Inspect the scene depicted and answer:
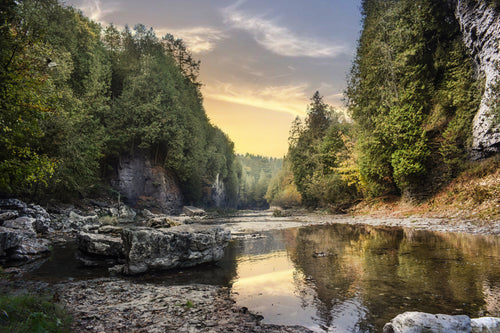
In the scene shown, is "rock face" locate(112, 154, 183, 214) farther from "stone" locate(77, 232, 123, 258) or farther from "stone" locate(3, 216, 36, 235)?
"stone" locate(77, 232, 123, 258)

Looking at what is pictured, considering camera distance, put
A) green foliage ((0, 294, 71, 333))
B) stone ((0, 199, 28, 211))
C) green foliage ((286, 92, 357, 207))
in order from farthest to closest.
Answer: green foliage ((286, 92, 357, 207))
stone ((0, 199, 28, 211))
green foliage ((0, 294, 71, 333))

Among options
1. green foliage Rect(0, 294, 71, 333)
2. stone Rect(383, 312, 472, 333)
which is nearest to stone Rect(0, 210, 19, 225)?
green foliage Rect(0, 294, 71, 333)

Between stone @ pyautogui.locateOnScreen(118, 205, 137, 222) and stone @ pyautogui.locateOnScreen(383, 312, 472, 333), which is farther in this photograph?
stone @ pyautogui.locateOnScreen(118, 205, 137, 222)

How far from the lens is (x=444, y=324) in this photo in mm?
3146

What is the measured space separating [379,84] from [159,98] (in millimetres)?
29997

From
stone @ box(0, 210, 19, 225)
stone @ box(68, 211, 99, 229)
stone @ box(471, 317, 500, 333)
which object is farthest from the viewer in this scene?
stone @ box(68, 211, 99, 229)

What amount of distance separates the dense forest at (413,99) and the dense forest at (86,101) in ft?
76.5

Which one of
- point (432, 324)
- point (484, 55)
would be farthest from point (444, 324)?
point (484, 55)

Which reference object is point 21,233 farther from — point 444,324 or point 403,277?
point 444,324

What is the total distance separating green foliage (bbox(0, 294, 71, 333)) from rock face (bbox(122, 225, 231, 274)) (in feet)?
11.3

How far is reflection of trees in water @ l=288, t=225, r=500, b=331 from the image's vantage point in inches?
178

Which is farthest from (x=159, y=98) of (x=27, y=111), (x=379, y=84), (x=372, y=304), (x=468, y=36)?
(x=372, y=304)

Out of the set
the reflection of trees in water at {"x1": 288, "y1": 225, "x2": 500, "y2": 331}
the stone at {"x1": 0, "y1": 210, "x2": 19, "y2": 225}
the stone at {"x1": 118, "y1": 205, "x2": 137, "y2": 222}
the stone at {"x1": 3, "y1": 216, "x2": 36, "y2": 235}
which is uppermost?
the stone at {"x1": 0, "y1": 210, "x2": 19, "y2": 225}

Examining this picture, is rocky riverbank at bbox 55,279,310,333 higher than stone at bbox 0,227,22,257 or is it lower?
lower
